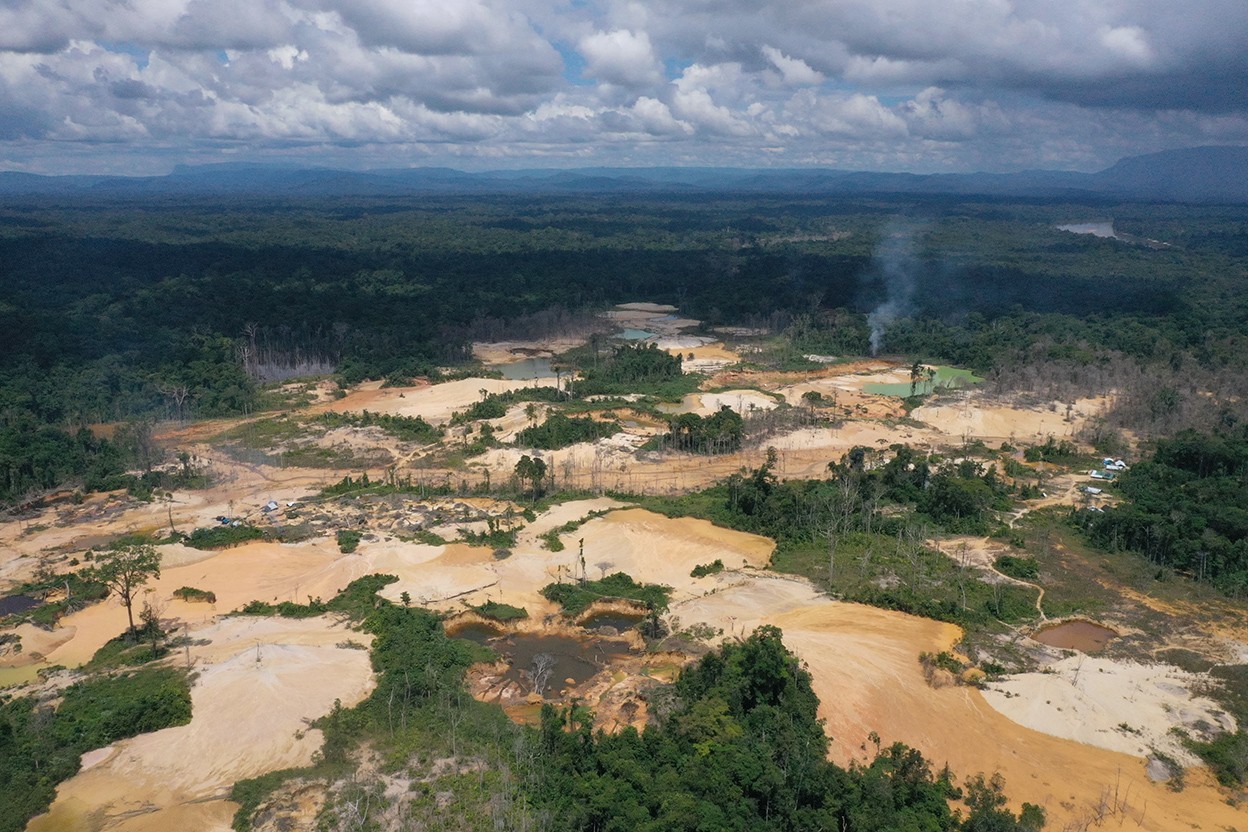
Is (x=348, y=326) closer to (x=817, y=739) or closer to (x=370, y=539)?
(x=370, y=539)

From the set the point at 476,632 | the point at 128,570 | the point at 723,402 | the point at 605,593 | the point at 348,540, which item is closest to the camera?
the point at 476,632

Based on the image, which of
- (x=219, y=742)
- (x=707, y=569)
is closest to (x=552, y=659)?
(x=707, y=569)

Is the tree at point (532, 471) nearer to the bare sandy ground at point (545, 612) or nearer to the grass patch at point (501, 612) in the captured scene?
the bare sandy ground at point (545, 612)

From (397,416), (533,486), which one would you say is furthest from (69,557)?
(397,416)

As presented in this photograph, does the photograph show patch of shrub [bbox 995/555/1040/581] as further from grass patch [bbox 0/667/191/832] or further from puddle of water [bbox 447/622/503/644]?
grass patch [bbox 0/667/191/832]

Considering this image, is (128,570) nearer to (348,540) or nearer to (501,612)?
(348,540)

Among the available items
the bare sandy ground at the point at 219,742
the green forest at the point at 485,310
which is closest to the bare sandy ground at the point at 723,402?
the green forest at the point at 485,310
